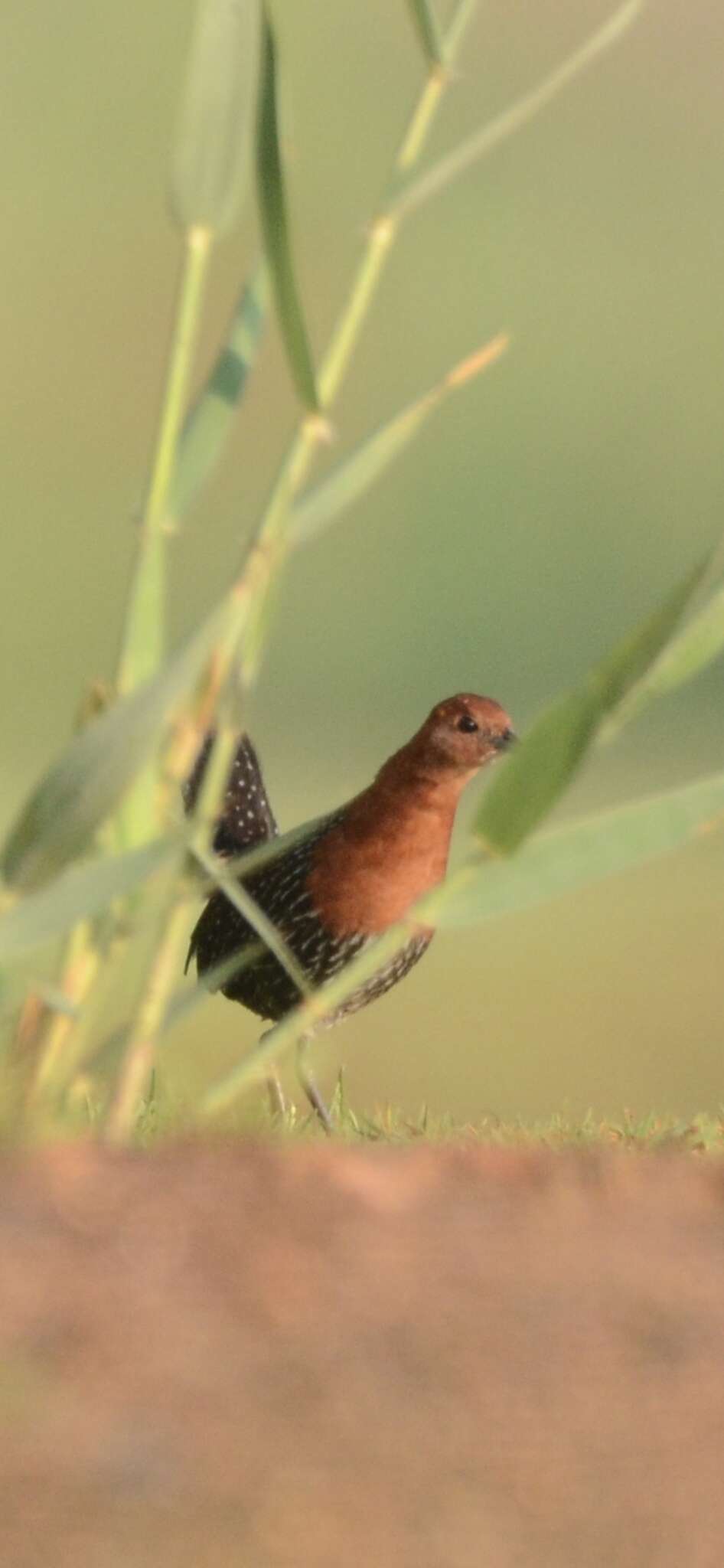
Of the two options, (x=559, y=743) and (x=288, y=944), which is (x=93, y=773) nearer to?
(x=559, y=743)

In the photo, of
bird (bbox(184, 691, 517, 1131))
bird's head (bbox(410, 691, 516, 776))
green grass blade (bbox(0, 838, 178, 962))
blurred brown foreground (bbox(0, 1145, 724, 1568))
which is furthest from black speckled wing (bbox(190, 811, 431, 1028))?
blurred brown foreground (bbox(0, 1145, 724, 1568))

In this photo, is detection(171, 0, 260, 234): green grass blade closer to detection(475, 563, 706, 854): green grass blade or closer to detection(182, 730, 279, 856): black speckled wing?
detection(475, 563, 706, 854): green grass blade

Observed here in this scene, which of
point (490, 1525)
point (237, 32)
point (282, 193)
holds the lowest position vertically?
point (490, 1525)

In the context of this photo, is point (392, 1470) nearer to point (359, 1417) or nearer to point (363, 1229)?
point (359, 1417)

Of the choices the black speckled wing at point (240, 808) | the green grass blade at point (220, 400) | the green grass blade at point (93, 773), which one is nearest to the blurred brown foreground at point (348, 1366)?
the green grass blade at point (93, 773)

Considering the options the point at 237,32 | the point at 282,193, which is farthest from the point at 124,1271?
the point at 237,32

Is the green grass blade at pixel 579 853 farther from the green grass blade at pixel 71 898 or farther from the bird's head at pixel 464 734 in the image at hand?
the bird's head at pixel 464 734

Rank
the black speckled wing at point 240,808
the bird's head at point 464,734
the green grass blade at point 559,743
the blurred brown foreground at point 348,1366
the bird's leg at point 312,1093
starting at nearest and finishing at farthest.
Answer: the blurred brown foreground at point 348,1366 < the green grass blade at point 559,743 < the bird's leg at point 312,1093 < the bird's head at point 464,734 < the black speckled wing at point 240,808
